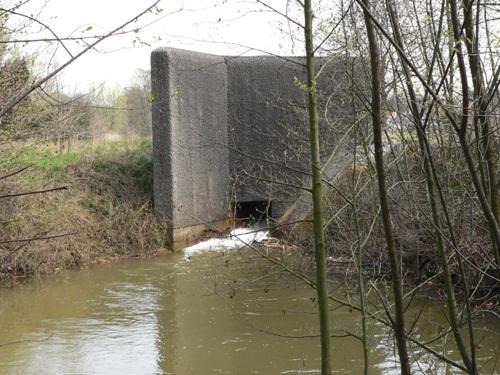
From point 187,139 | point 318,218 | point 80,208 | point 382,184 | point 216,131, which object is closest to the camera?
point 382,184

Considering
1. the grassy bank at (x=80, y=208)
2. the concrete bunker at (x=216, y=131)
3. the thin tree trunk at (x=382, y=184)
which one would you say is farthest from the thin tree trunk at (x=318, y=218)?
the concrete bunker at (x=216, y=131)

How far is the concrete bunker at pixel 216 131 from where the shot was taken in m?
12.1

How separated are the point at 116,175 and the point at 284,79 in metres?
3.98

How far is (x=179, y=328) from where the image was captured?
7039mm

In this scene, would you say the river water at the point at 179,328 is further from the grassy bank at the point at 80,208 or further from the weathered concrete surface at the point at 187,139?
the weathered concrete surface at the point at 187,139

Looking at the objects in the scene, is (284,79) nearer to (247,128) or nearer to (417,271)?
(247,128)

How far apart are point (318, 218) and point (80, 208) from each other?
9695 millimetres

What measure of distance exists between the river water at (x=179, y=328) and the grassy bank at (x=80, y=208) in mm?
569

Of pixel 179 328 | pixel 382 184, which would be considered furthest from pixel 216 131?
pixel 382 184

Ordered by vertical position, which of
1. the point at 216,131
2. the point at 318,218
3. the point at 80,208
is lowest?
the point at 80,208

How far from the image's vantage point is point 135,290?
892 centimetres

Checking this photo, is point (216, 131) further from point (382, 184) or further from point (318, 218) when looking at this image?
point (382, 184)

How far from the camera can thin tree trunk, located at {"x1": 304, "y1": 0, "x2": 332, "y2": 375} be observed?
2.37m

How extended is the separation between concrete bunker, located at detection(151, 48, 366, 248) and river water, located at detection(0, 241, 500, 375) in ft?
8.72
